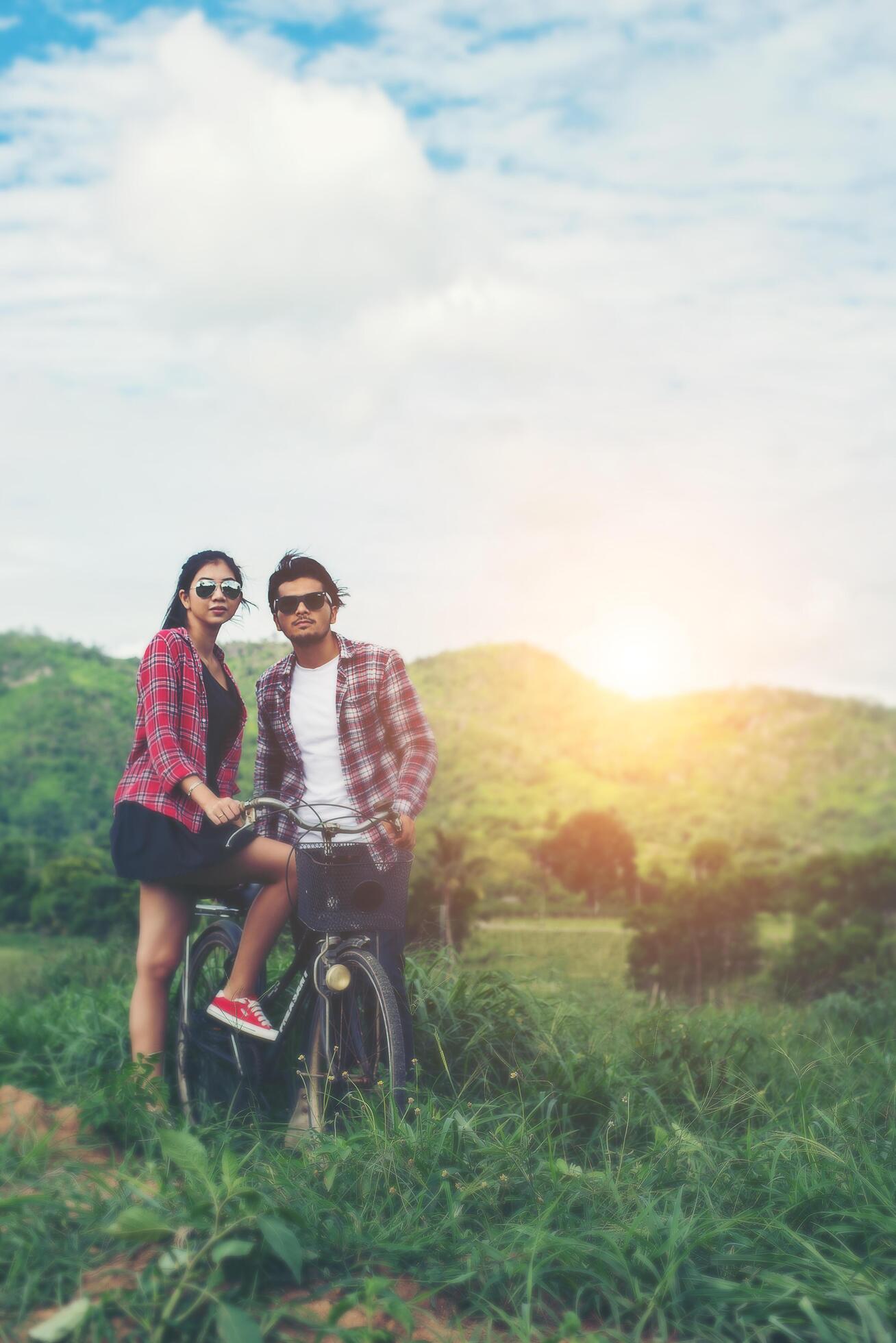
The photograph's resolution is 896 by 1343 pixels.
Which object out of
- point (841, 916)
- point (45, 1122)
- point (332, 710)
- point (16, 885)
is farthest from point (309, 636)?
point (841, 916)

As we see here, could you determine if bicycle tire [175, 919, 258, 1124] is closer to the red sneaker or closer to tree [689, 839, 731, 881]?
the red sneaker

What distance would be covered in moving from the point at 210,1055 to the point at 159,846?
35.9 inches

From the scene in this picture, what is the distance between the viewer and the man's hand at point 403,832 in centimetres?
333

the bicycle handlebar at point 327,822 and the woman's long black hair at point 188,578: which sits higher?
the woman's long black hair at point 188,578

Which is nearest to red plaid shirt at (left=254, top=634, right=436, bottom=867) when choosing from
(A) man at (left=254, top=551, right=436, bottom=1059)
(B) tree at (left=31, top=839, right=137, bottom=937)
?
(A) man at (left=254, top=551, right=436, bottom=1059)

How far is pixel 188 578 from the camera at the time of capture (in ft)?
12.3

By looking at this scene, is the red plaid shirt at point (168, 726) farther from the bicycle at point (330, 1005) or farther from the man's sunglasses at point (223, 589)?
the bicycle at point (330, 1005)

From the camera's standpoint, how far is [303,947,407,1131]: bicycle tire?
3.33 m

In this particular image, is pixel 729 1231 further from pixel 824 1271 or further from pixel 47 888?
pixel 47 888

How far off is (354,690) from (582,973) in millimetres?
3900

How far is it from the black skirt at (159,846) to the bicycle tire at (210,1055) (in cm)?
47

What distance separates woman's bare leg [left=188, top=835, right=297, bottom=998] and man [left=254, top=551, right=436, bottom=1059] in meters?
0.13

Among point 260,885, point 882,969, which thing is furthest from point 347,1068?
point 882,969

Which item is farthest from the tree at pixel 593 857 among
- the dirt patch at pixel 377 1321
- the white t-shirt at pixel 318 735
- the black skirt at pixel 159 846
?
the dirt patch at pixel 377 1321
